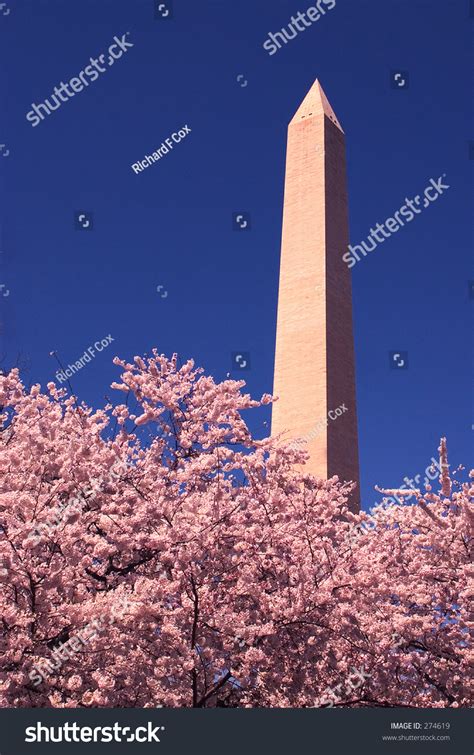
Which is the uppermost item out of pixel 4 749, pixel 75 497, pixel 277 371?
pixel 277 371

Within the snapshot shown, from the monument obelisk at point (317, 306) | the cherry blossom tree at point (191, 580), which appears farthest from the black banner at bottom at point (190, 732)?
the monument obelisk at point (317, 306)

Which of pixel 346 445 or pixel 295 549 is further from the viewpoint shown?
pixel 346 445

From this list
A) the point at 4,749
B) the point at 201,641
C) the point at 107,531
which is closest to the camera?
the point at 4,749

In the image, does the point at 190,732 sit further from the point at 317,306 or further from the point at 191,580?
the point at 317,306

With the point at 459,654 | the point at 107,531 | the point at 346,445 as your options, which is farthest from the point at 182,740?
the point at 346,445

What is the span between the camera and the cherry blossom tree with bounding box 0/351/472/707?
24.6 feet

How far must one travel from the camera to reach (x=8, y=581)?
7.26 meters

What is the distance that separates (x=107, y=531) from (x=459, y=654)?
198 inches

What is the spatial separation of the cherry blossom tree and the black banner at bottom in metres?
0.32

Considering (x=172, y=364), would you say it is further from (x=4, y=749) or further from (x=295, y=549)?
(x=4, y=749)

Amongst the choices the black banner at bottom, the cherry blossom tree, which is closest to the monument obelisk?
the cherry blossom tree

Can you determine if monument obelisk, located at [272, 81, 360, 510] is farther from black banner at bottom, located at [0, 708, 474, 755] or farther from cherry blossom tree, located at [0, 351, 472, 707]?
black banner at bottom, located at [0, 708, 474, 755]

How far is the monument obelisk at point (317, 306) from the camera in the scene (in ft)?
66.6

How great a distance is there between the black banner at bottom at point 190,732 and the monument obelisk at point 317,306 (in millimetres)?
12231
